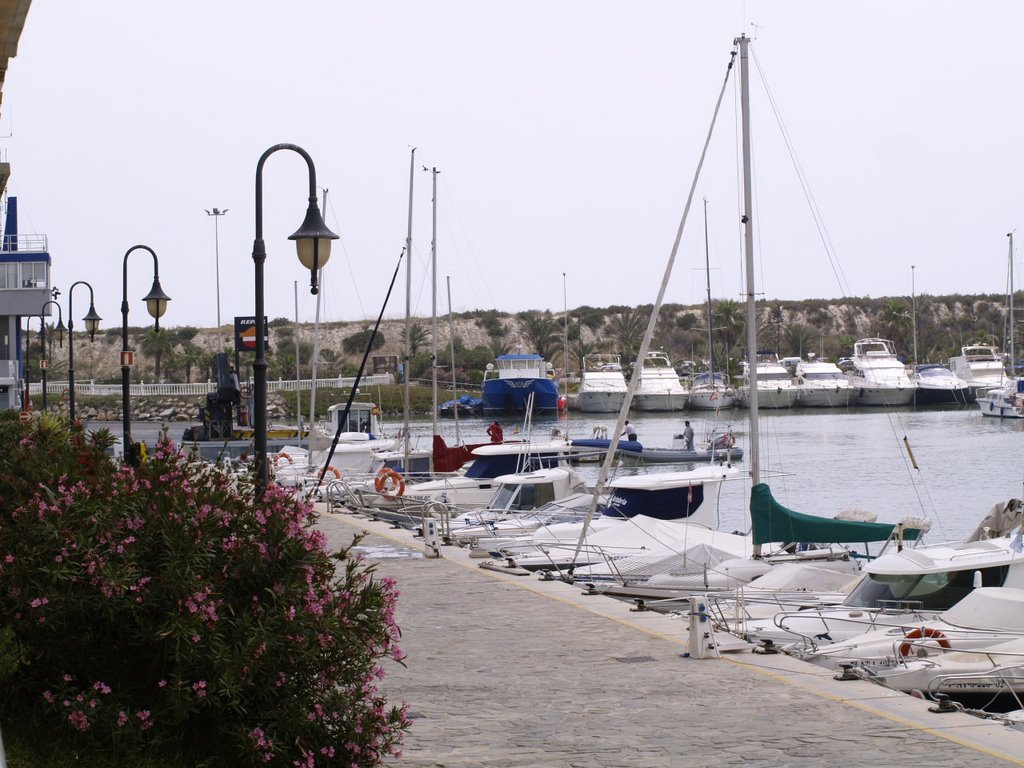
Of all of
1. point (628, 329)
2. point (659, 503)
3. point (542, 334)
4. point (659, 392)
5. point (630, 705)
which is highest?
point (628, 329)

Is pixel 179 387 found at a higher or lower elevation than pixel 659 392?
higher

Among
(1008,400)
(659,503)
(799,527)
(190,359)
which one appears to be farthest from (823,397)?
(799,527)

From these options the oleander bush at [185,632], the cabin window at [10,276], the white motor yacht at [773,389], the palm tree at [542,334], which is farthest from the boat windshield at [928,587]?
the palm tree at [542,334]

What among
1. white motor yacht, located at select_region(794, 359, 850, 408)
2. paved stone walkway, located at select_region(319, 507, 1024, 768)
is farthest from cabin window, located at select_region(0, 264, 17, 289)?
white motor yacht, located at select_region(794, 359, 850, 408)

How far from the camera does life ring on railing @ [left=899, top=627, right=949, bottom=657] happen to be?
12445 millimetres

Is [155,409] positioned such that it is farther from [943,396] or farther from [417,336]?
[943,396]

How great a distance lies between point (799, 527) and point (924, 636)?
6938mm

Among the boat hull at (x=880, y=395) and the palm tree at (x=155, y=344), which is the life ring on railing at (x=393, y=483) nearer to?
the boat hull at (x=880, y=395)

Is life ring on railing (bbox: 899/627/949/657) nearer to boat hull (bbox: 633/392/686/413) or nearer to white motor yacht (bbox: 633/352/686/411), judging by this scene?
white motor yacht (bbox: 633/352/686/411)

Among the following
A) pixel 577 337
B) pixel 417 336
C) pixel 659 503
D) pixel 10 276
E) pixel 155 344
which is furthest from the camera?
pixel 577 337

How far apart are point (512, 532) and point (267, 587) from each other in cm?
1819

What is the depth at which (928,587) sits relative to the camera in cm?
1469

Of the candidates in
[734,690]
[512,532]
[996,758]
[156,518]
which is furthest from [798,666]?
[512,532]

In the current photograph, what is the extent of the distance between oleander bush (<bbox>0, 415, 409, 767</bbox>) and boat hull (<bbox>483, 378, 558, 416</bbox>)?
79715 millimetres
